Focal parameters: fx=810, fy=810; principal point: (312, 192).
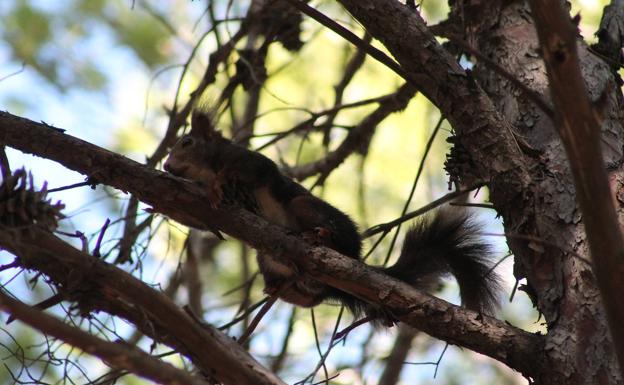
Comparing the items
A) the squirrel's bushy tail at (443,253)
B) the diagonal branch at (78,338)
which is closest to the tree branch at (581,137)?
the diagonal branch at (78,338)

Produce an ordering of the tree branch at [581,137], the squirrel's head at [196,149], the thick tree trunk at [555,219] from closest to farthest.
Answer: the tree branch at [581,137] → the thick tree trunk at [555,219] → the squirrel's head at [196,149]

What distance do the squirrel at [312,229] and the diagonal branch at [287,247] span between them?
7cm

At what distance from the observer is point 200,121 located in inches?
146

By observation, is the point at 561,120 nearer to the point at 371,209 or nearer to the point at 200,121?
the point at 200,121

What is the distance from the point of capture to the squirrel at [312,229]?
2.67 metres

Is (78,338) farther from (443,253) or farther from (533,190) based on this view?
(443,253)

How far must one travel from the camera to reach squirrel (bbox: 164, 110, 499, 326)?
8.76 feet

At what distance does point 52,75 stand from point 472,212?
3878 mm

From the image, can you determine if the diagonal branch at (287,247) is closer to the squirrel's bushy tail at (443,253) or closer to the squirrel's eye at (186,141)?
the squirrel's bushy tail at (443,253)

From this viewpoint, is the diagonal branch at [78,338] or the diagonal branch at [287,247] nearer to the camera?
the diagonal branch at [78,338]

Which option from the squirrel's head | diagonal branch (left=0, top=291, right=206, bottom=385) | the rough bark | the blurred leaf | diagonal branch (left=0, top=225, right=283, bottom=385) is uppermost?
the blurred leaf

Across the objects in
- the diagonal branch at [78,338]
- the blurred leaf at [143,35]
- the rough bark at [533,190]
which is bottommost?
the diagonal branch at [78,338]

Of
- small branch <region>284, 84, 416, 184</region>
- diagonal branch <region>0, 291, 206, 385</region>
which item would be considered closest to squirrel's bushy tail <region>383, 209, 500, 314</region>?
small branch <region>284, 84, 416, 184</region>

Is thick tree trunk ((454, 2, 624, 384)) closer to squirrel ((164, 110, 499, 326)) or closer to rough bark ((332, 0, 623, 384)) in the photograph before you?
rough bark ((332, 0, 623, 384))
